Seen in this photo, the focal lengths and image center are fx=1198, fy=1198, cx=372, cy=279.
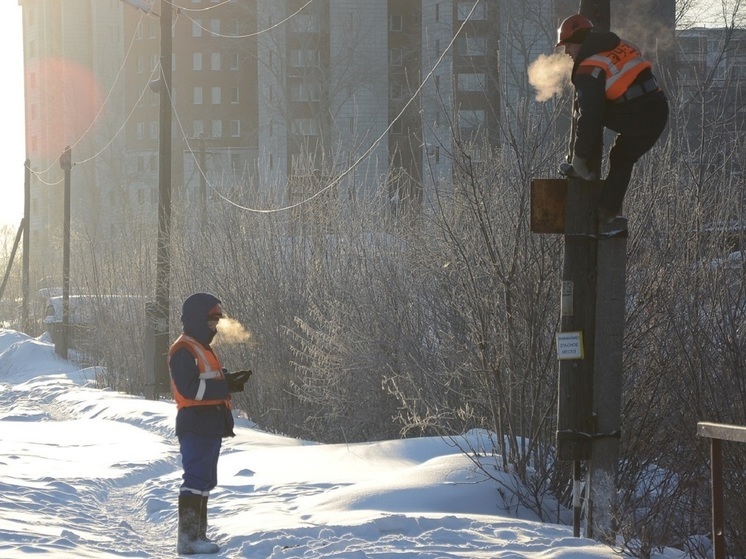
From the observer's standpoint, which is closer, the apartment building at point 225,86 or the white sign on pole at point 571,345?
the white sign on pole at point 571,345

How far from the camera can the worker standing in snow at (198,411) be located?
7820 mm

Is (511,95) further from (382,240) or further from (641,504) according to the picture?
(641,504)

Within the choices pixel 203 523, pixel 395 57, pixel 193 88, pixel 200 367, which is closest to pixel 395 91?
pixel 395 57

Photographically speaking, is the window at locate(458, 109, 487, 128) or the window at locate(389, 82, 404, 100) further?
the window at locate(389, 82, 404, 100)

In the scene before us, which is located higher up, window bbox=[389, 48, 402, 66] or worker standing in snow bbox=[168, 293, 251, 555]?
window bbox=[389, 48, 402, 66]

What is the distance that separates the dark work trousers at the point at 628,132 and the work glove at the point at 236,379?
8.60 ft

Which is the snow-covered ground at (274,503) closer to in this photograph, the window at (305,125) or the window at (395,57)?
the window at (395,57)

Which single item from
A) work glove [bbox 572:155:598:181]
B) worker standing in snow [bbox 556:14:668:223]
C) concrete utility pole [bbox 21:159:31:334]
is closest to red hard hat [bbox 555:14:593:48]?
worker standing in snow [bbox 556:14:668:223]

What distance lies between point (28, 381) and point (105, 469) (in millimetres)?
17078

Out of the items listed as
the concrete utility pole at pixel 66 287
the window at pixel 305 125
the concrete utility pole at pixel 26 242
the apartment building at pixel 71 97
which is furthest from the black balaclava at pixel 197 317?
the apartment building at pixel 71 97

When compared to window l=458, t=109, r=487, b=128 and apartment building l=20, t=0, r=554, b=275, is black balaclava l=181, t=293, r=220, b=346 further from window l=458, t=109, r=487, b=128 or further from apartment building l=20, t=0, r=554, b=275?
apartment building l=20, t=0, r=554, b=275

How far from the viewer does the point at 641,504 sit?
984 cm

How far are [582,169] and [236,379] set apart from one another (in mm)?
2699

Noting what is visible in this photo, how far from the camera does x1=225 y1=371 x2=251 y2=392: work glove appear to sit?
317 inches
